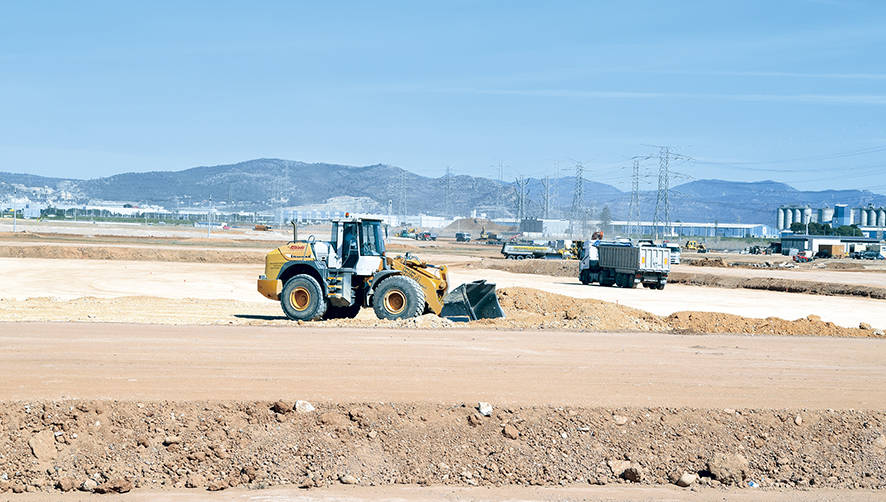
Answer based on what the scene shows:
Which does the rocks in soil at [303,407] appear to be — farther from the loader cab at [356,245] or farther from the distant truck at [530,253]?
the distant truck at [530,253]

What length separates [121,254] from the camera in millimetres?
63219

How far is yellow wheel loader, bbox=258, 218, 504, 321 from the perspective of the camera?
23.8 meters

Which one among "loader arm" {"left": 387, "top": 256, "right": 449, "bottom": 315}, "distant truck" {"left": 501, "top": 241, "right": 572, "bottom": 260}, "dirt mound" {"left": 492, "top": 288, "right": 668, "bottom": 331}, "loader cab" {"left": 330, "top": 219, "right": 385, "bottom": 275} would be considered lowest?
"distant truck" {"left": 501, "top": 241, "right": 572, "bottom": 260}

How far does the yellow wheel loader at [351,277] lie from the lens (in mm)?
23797

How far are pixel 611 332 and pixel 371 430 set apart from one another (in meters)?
11.6

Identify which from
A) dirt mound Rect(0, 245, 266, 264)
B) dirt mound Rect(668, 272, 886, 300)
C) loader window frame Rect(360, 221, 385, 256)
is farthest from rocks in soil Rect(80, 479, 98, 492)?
dirt mound Rect(0, 245, 266, 264)

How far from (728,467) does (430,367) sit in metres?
5.75

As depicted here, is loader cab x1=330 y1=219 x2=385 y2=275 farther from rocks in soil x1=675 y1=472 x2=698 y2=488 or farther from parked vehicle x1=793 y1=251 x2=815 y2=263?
parked vehicle x1=793 y1=251 x2=815 y2=263

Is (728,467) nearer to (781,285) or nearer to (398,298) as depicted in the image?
(398,298)

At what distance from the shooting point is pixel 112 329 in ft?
65.7

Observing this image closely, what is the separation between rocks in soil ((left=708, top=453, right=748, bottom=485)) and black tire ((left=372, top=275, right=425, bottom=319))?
12058 mm

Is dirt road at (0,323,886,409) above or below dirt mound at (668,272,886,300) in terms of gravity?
above

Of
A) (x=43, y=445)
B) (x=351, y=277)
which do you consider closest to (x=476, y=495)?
(x=43, y=445)

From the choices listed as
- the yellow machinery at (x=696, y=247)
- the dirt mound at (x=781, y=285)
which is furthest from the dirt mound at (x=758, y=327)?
the yellow machinery at (x=696, y=247)
